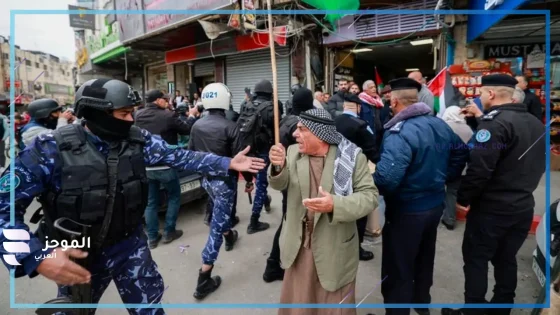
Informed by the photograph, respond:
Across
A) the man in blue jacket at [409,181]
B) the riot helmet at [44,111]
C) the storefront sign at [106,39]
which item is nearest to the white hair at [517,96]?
the man in blue jacket at [409,181]

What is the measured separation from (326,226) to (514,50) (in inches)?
280

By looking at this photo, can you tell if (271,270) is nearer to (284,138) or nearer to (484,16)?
(284,138)

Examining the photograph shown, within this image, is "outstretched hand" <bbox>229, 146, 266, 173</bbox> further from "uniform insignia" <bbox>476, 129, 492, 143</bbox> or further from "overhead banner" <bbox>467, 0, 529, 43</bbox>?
"overhead banner" <bbox>467, 0, 529, 43</bbox>

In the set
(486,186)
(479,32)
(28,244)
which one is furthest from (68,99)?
(479,32)

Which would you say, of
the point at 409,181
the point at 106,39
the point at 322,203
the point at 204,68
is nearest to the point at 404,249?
the point at 409,181

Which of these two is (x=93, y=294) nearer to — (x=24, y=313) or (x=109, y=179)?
(x=109, y=179)

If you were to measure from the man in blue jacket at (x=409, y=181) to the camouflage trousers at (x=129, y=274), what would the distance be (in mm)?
1602

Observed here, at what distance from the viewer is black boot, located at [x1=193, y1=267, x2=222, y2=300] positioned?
283 cm

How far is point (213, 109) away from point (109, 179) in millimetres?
1659

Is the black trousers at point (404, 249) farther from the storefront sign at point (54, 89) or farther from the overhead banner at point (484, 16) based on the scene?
the storefront sign at point (54, 89)

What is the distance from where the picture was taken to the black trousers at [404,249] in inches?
87.4

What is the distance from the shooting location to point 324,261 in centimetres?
192

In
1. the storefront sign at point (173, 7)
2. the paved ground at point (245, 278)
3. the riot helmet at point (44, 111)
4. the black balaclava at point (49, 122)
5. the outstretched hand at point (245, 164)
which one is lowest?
the paved ground at point (245, 278)

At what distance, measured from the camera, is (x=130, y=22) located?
421 inches
